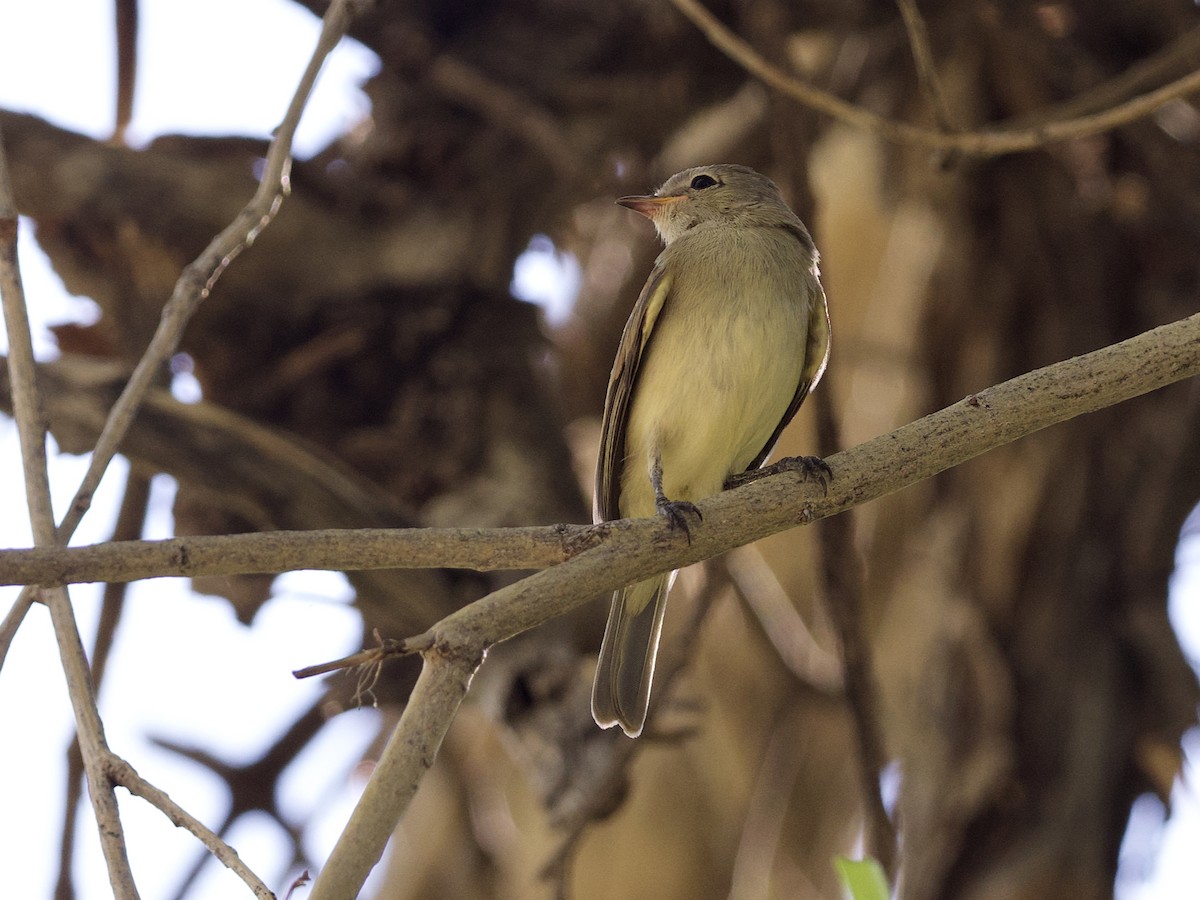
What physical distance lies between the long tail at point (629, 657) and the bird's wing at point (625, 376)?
26 centimetres

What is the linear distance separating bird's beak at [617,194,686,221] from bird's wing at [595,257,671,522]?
2.10ft

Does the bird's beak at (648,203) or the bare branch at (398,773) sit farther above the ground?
the bird's beak at (648,203)

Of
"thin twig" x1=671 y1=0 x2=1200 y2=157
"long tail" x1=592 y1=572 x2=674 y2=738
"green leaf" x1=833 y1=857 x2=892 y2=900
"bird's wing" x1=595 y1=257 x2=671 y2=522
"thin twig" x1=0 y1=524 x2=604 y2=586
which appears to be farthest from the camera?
"bird's wing" x1=595 y1=257 x2=671 y2=522

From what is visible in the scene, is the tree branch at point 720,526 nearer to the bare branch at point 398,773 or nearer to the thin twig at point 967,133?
the bare branch at point 398,773

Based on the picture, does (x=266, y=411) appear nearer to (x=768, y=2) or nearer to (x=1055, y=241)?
(x=768, y=2)

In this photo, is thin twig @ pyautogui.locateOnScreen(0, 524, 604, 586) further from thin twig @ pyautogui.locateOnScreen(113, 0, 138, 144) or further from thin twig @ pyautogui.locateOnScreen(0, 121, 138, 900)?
thin twig @ pyautogui.locateOnScreen(113, 0, 138, 144)

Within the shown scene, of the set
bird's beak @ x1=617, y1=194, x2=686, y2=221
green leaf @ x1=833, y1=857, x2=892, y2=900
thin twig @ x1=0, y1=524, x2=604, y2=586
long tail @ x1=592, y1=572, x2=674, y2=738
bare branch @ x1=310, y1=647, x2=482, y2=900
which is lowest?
green leaf @ x1=833, y1=857, x2=892, y2=900

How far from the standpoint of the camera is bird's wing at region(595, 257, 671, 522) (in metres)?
3.88

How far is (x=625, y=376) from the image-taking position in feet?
12.7

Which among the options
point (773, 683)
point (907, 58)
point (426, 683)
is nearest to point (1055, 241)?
point (907, 58)

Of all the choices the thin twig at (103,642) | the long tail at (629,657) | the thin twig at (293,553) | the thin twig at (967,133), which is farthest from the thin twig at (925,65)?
the thin twig at (103,642)

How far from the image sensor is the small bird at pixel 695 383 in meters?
3.73

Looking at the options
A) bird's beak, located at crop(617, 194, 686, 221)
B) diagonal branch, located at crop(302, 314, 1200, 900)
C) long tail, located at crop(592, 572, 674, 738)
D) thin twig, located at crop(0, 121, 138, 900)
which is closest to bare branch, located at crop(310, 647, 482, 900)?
diagonal branch, located at crop(302, 314, 1200, 900)

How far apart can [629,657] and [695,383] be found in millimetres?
786
